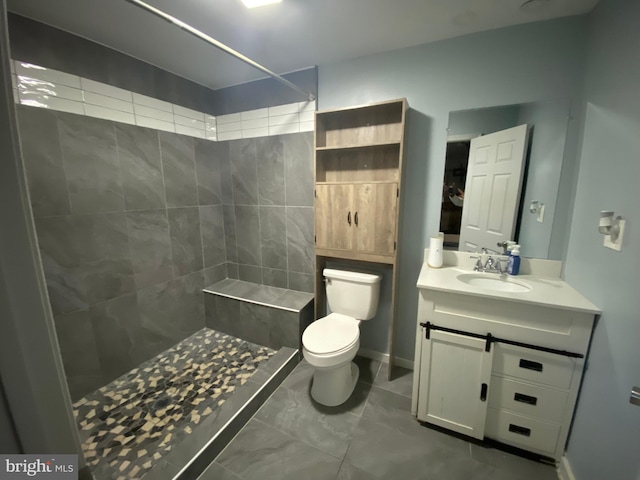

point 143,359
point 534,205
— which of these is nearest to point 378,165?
point 534,205

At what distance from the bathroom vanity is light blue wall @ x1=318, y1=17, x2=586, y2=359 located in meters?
0.52

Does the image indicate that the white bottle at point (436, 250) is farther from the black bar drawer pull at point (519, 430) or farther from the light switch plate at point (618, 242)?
the black bar drawer pull at point (519, 430)

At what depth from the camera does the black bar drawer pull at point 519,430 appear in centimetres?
135

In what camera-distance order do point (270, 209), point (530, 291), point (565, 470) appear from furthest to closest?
point (270, 209), point (530, 291), point (565, 470)

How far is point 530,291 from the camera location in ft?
4.45

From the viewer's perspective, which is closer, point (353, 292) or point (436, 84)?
point (436, 84)

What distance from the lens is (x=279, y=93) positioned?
2195 mm

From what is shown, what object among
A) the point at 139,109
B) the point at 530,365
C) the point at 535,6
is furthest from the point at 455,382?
the point at 139,109

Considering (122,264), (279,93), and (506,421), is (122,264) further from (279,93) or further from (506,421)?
(506,421)

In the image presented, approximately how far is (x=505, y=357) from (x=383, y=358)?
1.01 metres

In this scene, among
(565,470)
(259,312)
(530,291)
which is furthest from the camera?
(259,312)

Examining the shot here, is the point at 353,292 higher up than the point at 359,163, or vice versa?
the point at 359,163

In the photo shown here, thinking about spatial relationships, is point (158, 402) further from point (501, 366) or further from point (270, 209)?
point (501, 366)

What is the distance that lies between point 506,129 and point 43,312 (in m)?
2.16
